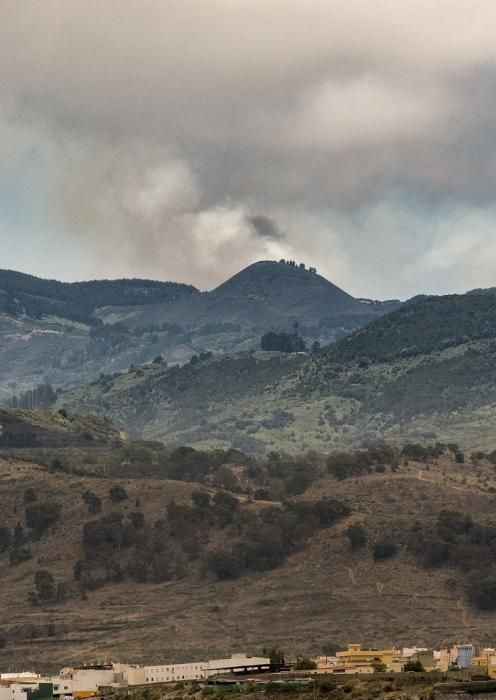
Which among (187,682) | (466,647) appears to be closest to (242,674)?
(187,682)

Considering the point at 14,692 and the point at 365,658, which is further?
the point at 365,658

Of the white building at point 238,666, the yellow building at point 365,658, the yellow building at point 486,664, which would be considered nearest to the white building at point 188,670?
the white building at point 238,666

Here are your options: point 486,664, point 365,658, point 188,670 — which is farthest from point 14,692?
point 486,664

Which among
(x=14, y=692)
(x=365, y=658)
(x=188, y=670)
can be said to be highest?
(x=365, y=658)

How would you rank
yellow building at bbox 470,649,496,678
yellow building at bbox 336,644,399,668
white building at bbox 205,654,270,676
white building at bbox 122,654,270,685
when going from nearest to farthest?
yellow building at bbox 470,649,496,678, yellow building at bbox 336,644,399,668, white building at bbox 205,654,270,676, white building at bbox 122,654,270,685

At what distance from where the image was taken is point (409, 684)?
130250 mm

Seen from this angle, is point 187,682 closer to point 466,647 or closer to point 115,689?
point 115,689

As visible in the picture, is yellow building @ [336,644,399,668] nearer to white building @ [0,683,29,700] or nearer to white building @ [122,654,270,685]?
white building @ [122,654,270,685]

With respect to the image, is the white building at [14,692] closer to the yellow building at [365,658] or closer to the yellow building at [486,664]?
the yellow building at [365,658]

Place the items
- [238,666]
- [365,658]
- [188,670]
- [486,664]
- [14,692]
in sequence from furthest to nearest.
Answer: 1. [188,670]
2. [365,658]
3. [238,666]
4. [14,692]
5. [486,664]

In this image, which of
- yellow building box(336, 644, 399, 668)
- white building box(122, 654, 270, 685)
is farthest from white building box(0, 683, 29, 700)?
yellow building box(336, 644, 399, 668)

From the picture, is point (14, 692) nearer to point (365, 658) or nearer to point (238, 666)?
point (238, 666)

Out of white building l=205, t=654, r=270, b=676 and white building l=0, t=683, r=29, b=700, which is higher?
white building l=205, t=654, r=270, b=676

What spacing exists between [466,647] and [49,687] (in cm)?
3162
